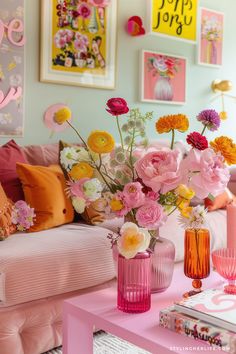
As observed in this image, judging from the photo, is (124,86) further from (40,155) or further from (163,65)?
(40,155)

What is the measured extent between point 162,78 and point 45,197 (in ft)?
5.46

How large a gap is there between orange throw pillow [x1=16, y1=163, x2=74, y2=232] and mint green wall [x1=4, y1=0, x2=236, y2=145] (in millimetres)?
610

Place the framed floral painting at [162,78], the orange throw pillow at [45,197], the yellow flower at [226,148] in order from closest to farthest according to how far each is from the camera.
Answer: the yellow flower at [226,148]
the orange throw pillow at [45,197]
the framed floral painting at [162,78]

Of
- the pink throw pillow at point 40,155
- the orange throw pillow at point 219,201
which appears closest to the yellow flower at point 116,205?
the pink throw pillow at point 40,155

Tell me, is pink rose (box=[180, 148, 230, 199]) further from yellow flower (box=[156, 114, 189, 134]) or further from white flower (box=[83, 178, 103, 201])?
white flower (box=[83, 178, 103, 201])

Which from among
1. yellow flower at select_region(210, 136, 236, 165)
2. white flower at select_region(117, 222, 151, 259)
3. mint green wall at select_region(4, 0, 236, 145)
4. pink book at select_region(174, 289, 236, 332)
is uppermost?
mint green wall at select_region(4, 0, 236, 145)

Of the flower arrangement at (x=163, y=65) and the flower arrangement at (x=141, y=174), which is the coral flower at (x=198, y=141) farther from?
the flower arrangement at (x=163, y=65)

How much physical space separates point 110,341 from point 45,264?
0.50m

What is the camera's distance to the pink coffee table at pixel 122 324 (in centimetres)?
104

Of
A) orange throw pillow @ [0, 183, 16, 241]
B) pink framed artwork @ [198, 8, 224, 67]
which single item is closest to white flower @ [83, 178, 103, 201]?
orange throw pillow @ [0, 183, 16, 241]

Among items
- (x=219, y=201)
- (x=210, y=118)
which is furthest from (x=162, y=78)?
(x=210, y=118)

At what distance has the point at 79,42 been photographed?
9.49 feet

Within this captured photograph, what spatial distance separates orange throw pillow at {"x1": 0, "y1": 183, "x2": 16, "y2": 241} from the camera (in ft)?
6.11

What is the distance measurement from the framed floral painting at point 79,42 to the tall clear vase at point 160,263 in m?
1.72
